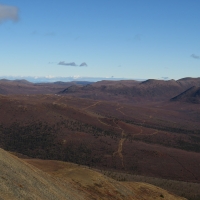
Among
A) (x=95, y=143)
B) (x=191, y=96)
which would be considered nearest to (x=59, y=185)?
(x=95, y=143)

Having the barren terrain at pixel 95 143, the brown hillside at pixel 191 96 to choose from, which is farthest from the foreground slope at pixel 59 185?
the brown hillside at pixel 191 96

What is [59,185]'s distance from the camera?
21.9 meters

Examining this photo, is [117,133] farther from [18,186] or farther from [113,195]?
[18,186]

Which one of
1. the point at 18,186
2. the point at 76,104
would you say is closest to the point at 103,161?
the point at 18,186

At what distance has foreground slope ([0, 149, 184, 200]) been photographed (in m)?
16.7

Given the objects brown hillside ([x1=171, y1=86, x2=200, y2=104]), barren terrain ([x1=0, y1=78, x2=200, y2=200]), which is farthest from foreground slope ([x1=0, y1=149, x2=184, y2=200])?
brown hillside ([x1=171, y1=86, x2=200, y2=104])

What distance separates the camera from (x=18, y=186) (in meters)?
16.7

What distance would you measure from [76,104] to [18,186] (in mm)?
100698

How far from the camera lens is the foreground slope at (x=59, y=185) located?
54.7ft

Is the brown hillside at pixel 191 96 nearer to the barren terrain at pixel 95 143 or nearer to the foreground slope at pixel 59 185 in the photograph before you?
the barren terrain at pixel 95 143

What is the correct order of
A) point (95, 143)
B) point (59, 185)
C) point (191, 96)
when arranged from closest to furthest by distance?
point (59, 185), point (95, 143), point (191, 96)

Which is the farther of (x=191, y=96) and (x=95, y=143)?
(x=191, y=96)

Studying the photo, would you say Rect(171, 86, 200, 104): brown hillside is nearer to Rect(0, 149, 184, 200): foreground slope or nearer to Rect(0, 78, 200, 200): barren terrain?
Rect(0, 78, 200, 200): barren terrain

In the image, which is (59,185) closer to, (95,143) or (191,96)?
(95,143)
